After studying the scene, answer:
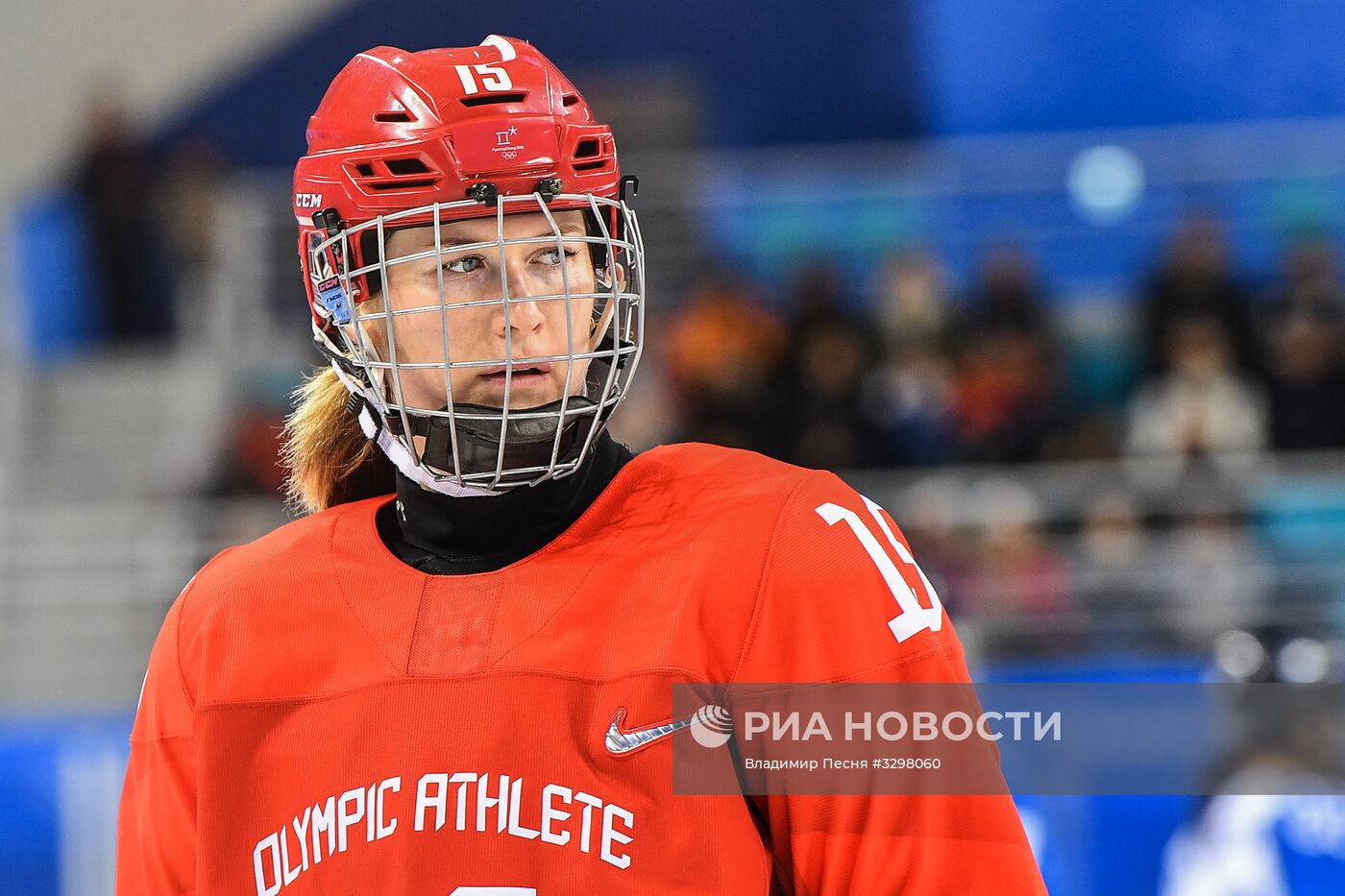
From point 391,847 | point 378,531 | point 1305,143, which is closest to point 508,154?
point 378,531

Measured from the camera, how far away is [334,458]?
182cm

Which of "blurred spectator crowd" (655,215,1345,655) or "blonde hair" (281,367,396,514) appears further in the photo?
"blurred spectator crowd" (655,215,1345,655)

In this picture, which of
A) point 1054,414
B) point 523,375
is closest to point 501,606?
point 523,375

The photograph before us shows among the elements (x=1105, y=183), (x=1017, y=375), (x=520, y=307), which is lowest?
(x=520, y=307)

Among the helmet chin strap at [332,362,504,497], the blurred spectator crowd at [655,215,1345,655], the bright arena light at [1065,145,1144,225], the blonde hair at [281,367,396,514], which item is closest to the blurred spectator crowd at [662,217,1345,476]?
the blurred spectator crowd at [655,215,1345,655]

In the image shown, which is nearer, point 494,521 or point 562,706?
point 562,706

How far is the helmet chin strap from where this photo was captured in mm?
1563

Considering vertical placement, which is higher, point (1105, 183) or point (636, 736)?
point (1105, 183)

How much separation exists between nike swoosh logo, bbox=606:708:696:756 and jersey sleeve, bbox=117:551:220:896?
44 cm

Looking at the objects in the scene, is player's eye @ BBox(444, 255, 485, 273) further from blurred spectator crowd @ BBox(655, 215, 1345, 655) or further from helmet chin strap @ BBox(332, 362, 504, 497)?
blurred spectator crowd @ BBox(655, 215, 1345, 655)

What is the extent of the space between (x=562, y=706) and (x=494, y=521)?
221 mm

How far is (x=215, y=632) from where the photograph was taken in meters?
1.59

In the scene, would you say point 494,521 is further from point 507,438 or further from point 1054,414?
point 1054,414
